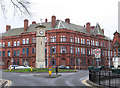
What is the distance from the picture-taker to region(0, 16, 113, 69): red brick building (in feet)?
209

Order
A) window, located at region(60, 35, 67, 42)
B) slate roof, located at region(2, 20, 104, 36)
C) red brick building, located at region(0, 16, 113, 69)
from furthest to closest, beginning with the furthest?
slate roof, located at region(2, 20, 104, 36), window, located at region(60, 35, 67, 42), red brick building, located at region(0, 16, 113, 69)

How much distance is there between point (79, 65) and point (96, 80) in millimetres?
48304

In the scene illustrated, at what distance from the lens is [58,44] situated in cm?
6369

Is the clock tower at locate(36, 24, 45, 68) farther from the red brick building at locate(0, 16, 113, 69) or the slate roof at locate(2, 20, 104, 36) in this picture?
the slate roof at locate(2, 20, 104, 36)

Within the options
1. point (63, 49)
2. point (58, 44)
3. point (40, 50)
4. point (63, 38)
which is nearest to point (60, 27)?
point (63, 38)

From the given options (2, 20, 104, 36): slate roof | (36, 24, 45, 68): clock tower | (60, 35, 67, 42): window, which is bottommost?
(36, 24, 45, 68): clock tower

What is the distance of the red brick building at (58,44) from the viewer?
6356cm

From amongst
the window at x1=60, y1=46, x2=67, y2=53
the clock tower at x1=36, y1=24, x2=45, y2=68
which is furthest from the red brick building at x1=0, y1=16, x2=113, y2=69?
the clock tower at x1=36, y1=24, x2=45, y2=68

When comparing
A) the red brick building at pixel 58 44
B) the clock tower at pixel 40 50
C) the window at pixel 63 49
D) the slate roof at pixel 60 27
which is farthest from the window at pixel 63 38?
the clock tower at pixel 40 50

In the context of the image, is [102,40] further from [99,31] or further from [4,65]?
[4,65]

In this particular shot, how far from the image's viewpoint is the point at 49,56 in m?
64.1

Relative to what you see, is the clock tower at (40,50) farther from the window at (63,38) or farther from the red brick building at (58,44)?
the window at (63,38)

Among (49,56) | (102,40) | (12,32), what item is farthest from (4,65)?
(102,40)

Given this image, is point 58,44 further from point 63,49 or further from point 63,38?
point 63,38
